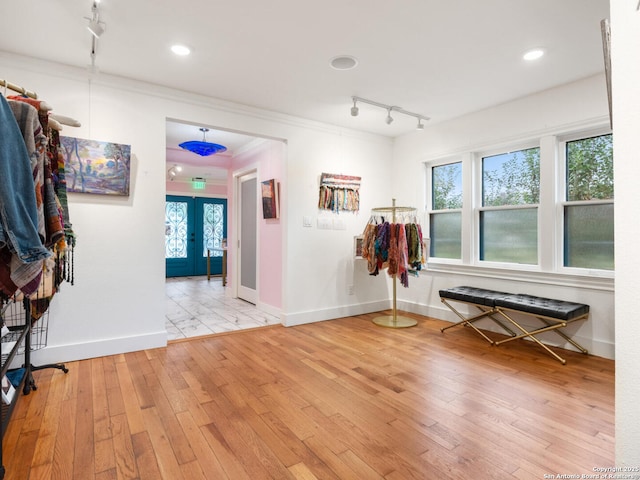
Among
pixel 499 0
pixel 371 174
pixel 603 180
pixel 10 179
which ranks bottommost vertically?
pixel 10 179

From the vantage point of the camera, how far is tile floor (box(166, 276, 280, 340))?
13.4 ft

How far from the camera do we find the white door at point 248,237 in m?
5.52

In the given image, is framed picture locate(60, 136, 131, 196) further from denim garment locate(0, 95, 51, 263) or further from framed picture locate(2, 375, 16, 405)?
denim garment locate(0, 95, 51, 263)

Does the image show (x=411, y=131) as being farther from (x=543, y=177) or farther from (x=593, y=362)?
(x=593, y=362)

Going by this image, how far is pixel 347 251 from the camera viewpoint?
480cm

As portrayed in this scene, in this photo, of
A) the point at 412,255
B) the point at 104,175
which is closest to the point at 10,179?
the point at 104,175

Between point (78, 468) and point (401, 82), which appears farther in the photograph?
point (401, 82)

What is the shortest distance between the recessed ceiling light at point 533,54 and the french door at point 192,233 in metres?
7.52

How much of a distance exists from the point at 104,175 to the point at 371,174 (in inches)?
131

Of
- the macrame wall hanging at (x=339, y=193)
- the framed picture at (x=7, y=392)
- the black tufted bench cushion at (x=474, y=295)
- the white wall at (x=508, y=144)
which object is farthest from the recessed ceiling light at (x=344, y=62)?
the framed picture at (x=7, y=392)

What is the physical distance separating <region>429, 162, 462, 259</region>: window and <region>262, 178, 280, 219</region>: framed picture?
213 cm

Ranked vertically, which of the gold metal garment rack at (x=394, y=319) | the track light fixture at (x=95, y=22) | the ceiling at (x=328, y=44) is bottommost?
the gold metal garment rack at (x=394, y=319)

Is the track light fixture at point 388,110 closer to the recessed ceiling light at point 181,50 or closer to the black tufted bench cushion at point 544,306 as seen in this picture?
the recessed ceiling light at point 181,50

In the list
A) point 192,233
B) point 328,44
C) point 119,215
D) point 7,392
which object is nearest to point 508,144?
point 328,44
